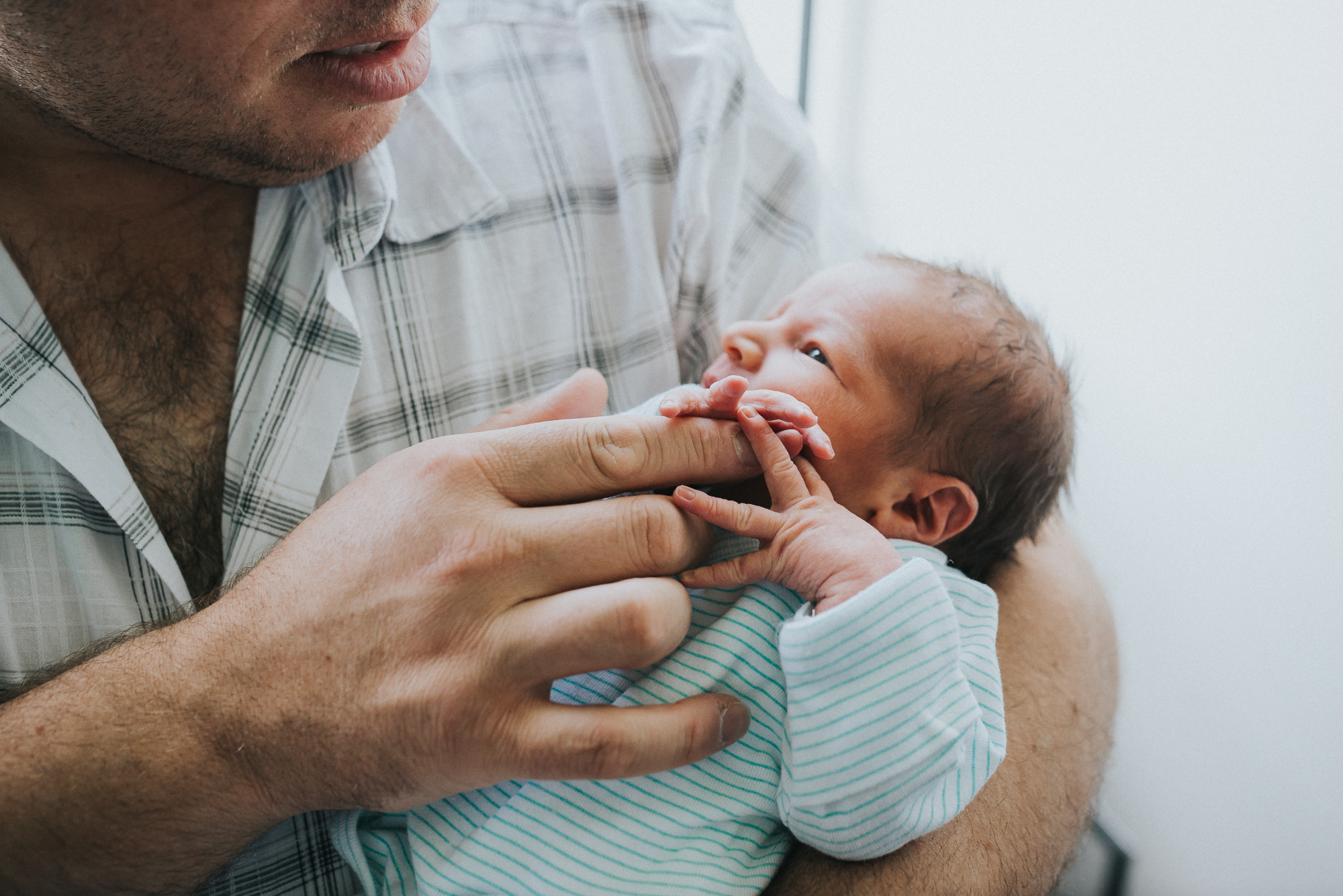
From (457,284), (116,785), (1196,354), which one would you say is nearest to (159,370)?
(457,284)

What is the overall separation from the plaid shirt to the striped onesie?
0.91ft

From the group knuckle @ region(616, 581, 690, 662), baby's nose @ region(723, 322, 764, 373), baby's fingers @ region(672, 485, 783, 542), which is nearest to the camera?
knuckle @ region(616, 581, 690, 662)

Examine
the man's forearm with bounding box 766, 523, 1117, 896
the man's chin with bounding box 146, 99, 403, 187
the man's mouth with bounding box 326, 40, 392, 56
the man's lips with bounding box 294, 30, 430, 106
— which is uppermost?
the man's mouth with bounding box 326, 40, 392, 56

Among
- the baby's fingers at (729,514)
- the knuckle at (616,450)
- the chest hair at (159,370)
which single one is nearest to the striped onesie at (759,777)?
the baby's fingers at (729,514)

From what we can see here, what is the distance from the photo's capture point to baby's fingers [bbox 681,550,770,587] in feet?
3.04

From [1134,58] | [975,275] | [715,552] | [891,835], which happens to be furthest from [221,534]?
[1134,58]

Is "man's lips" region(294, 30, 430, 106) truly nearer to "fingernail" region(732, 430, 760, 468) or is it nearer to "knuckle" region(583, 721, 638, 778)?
"fingernail" region(732, 430, 760, 468)

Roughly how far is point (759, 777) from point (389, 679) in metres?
0.44

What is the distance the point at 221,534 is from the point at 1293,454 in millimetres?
1685

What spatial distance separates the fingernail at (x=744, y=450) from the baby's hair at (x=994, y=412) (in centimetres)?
25

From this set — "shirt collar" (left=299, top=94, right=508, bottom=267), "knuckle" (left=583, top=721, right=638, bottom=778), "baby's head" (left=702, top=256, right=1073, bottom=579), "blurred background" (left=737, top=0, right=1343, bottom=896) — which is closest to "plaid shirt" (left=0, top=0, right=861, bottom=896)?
"shirt collar" (left=299, top=94, right=508, bottom=267)

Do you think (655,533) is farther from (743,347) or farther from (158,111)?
(158,111)

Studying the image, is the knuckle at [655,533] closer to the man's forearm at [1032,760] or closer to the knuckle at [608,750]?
the knuckle at [608,750]

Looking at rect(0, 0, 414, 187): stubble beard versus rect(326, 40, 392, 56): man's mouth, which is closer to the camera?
rect(0, 0, 414, 187): stubble beard
